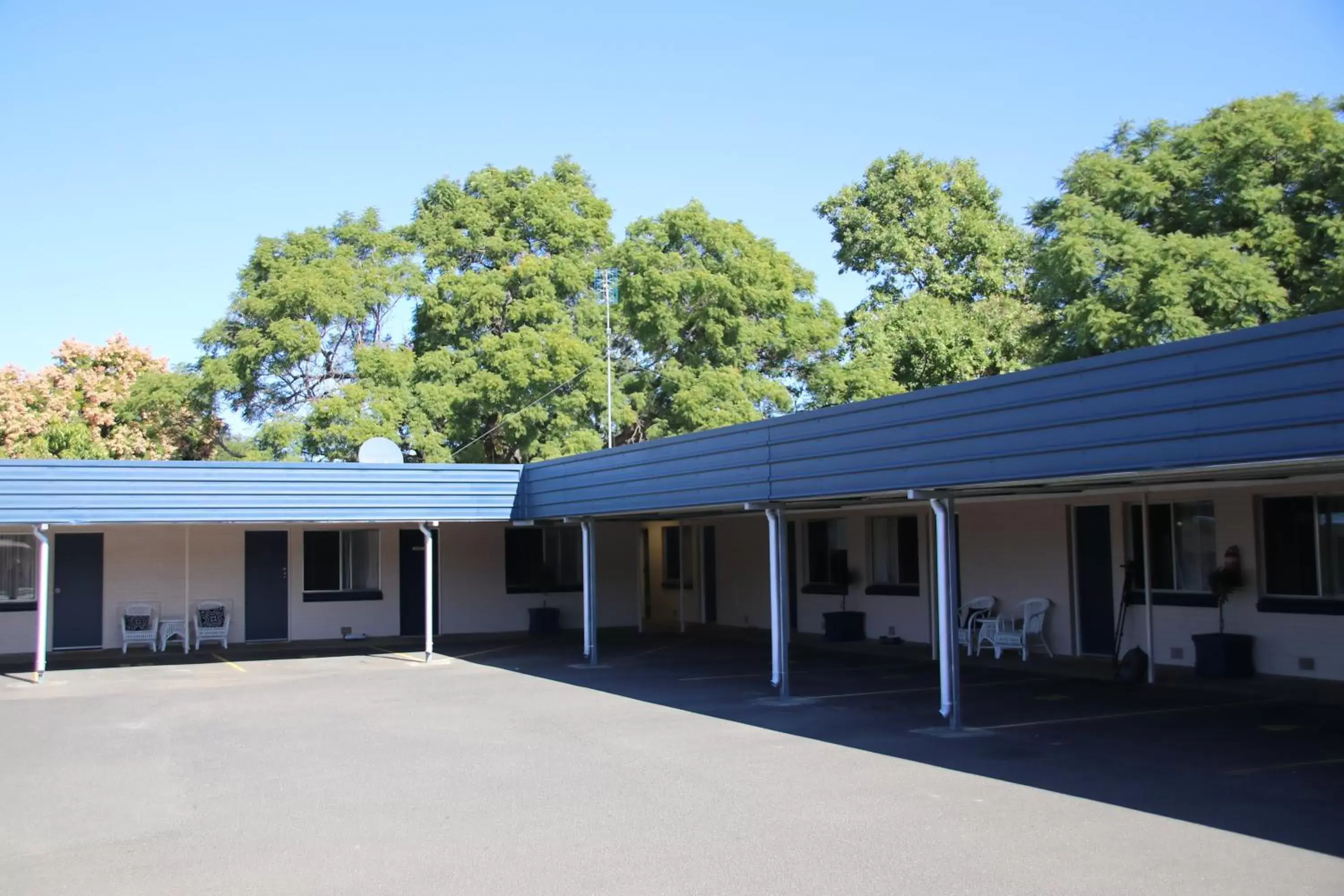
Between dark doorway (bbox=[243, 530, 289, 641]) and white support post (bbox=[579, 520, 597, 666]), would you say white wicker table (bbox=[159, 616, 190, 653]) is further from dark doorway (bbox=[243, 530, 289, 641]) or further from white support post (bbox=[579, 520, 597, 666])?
white support post (bbox=[579, 520, 597, 666])

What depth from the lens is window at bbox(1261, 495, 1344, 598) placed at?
13531mm

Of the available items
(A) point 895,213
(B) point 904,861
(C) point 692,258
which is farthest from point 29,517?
(A) point 895,213

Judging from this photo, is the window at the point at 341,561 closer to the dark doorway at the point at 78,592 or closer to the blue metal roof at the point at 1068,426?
the dark doorway at the point at 78,592

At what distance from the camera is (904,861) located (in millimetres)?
6930

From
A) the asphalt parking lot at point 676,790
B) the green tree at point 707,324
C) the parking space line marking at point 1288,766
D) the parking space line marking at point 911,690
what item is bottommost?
the asphalt parking lot at point 676,790

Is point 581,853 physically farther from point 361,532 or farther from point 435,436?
point 435,436

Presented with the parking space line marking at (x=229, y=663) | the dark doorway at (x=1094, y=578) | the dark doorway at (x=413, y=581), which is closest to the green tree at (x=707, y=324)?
the dark doorway at (x=413, y=581)

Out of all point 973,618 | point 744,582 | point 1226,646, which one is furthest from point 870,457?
point 744,582

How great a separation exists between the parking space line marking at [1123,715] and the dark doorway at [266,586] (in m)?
14.8

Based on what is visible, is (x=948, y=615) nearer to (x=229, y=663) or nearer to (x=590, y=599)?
(x=590, y=599)

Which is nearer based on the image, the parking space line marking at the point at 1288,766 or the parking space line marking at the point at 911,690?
the parking space line marking at the point at 1288,766

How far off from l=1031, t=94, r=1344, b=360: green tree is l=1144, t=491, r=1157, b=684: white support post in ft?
26.8

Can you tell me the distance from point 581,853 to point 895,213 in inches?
1144

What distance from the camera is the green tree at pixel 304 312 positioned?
2977 centimetres
